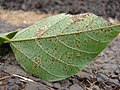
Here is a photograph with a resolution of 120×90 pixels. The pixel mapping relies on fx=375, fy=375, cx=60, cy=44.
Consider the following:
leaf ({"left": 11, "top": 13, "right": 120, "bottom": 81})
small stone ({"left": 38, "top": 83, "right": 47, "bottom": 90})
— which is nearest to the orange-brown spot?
leaf ({"left": 11, "top": 13, "right": 120, "bottom": 81})

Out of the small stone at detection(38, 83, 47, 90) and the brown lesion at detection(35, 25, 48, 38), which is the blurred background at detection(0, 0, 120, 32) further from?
the small stone at detection(38, 83, 47, 90)

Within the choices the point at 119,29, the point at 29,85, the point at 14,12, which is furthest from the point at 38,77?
the point at 14,12

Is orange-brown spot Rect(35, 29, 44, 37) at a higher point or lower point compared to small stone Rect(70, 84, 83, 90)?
higher

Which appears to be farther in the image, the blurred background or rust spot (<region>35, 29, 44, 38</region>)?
the blurred background

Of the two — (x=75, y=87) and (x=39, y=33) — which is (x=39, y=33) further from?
(x=75, y=87)

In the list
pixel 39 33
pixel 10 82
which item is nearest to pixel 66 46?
pixel 39 33

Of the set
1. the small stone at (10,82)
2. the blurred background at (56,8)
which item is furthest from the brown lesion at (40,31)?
the blurred background at (56,8)

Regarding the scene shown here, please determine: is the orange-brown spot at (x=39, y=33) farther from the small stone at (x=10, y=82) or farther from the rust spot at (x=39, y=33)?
the small stone at (x=10, y=82)

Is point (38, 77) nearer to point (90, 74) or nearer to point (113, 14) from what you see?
point (90, 74)
